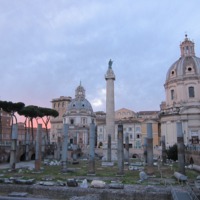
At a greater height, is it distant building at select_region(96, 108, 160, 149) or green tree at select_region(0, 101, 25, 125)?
green tree at select_region(0, 101, 25, 125)

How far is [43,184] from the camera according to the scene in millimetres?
13133

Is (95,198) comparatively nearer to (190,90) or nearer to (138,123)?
(190,90)

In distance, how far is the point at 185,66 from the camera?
5062 cm

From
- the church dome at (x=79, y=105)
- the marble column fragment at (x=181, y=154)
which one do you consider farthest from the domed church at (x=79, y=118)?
the marble column fragment at (x=181, y=154)

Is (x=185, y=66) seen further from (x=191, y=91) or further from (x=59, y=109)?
(x=59, y=109)

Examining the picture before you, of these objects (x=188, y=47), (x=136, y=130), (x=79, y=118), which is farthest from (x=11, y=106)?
(x=79, y=118)

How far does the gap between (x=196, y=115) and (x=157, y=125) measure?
2076 centimetres

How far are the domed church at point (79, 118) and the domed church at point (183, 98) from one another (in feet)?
106

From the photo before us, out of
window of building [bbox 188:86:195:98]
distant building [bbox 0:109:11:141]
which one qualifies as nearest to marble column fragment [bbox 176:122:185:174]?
window of building [bbox 188:86:195:98]

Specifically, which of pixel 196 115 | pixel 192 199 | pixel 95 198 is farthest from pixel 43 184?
pixel 196 115

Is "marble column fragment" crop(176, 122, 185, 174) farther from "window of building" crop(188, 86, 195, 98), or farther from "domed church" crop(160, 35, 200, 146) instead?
"window of building" crop(188, 86, 195, 98)

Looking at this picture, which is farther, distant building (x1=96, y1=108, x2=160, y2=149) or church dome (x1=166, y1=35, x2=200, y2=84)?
distant building (x1=96, y1=108, x2=160, y2=149)

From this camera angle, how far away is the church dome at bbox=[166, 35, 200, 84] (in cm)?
4975

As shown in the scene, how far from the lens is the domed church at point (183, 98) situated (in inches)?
1818
